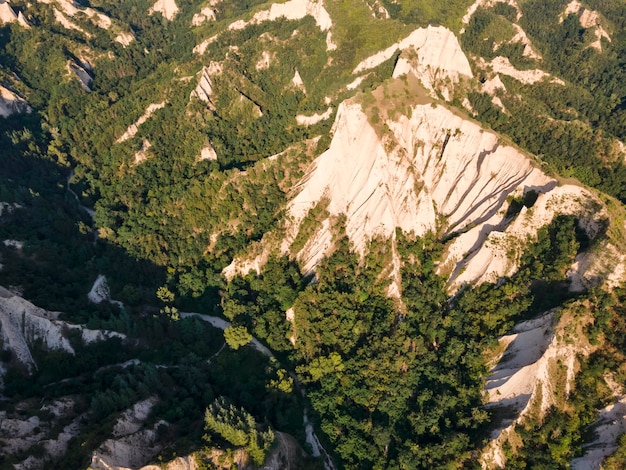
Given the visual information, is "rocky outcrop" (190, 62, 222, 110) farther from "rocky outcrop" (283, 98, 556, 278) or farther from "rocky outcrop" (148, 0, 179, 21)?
"rocky outcrop" (148, 0, 179, 21)

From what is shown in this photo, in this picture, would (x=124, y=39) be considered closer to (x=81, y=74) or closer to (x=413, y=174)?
(x=81, y=74)

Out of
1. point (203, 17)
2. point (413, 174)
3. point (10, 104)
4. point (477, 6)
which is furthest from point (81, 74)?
point (477, 6)

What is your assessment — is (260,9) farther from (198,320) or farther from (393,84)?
(198,320)

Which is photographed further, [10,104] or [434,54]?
[10,104]

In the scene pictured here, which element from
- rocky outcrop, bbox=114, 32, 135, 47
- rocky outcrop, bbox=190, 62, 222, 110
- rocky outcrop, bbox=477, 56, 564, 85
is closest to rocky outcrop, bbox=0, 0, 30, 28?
rocky outcrop, bbox=114, 32, 135, 47

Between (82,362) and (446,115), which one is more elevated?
(446,115)

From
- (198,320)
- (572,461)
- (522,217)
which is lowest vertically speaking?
(572,461)

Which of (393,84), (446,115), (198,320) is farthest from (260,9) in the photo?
(198,320)

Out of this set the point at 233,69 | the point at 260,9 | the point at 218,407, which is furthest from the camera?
the point at 260,9

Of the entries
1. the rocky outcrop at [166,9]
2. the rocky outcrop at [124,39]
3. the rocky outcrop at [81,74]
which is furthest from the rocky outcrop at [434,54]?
the rocky outcrop at [166,9]
